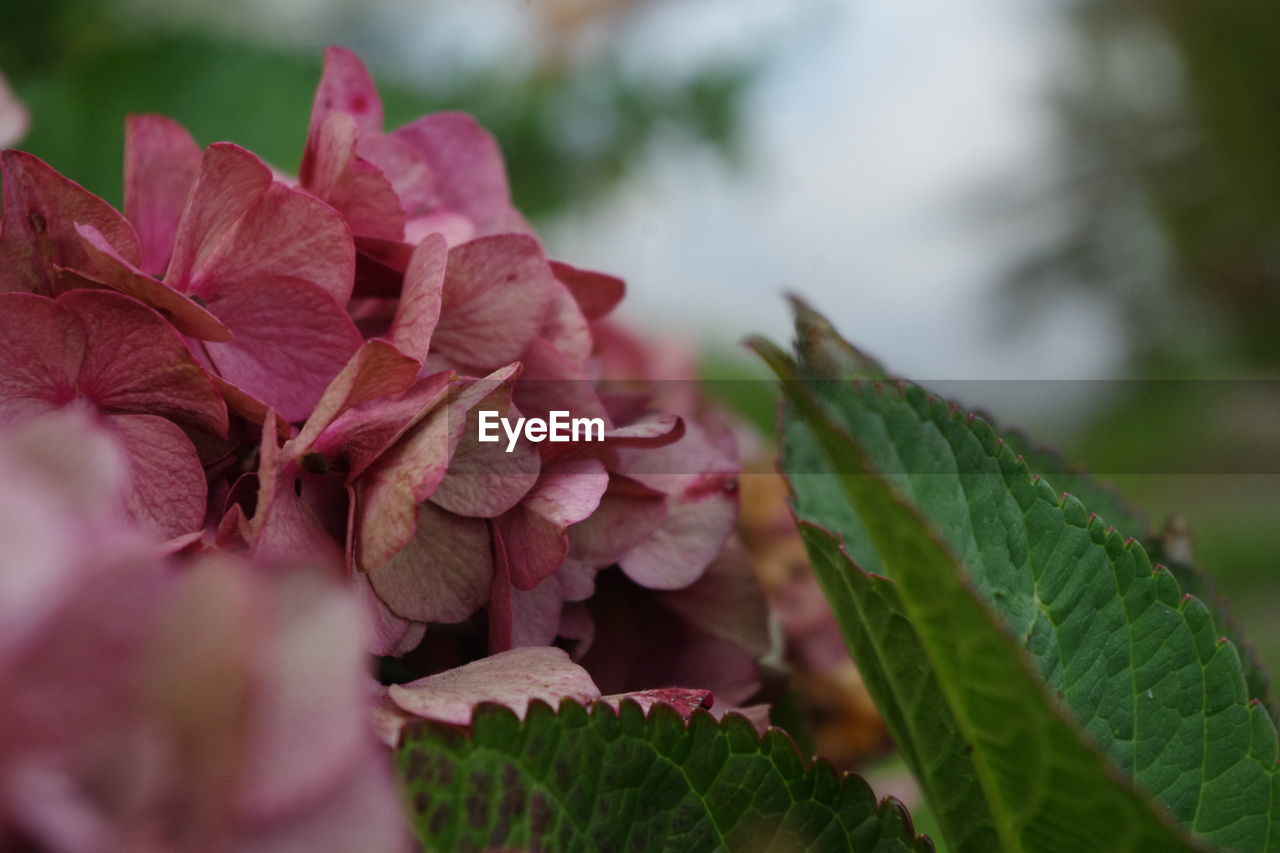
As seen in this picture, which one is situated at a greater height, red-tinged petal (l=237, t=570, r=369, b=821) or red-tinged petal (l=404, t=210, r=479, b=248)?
red-tinged petal (l=404, t=210, r=479, b=248)

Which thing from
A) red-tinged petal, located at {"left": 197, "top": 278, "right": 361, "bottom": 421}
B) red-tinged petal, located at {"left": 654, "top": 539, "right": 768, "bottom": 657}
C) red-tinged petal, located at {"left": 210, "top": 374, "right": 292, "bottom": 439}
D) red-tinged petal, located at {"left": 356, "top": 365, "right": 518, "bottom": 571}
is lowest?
red-tinged petal, located at {"left": 654, "top": 539, "right": 768, "bottom": 657}

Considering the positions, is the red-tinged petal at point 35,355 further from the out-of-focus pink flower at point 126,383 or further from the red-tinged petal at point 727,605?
the red-tinged petal at point 727,605

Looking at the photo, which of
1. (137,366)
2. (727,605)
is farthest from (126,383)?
(727,605)

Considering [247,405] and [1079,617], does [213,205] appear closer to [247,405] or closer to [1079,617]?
[247,405]

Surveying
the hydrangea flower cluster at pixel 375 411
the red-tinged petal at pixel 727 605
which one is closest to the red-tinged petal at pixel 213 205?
the hydrangea flower cluster at pixel 375 411

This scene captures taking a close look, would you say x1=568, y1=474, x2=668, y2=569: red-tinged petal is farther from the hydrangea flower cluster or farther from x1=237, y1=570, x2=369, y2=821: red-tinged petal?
x1=237, y1=570, x2=369, y2=821: red-tinged petal

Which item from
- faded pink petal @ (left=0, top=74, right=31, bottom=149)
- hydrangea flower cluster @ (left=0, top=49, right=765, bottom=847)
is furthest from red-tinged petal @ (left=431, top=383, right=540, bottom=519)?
faded pink petal @ (left=0, top=74, right=31, bottom=149)

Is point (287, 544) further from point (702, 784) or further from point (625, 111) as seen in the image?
point (625, 111)
